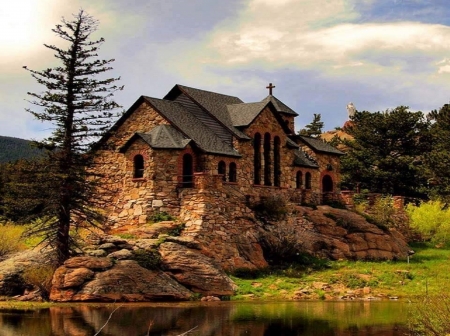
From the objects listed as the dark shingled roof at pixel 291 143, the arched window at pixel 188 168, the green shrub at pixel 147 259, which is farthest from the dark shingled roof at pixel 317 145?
the green shrub at pixel 147 259

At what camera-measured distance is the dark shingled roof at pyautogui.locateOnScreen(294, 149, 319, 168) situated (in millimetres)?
52981

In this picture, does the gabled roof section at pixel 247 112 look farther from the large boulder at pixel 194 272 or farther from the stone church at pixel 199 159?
the large boulder at pixel 194 272

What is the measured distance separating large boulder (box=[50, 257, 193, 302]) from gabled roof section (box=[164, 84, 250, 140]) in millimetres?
17049

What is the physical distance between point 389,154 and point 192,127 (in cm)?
3403

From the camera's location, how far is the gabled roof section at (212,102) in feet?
159

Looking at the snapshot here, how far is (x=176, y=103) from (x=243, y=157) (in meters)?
6.70

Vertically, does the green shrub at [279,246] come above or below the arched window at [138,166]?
below

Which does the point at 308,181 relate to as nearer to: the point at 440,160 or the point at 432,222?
the point at 432,222

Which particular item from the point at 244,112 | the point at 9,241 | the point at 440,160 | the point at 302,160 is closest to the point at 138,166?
the point at 9,241

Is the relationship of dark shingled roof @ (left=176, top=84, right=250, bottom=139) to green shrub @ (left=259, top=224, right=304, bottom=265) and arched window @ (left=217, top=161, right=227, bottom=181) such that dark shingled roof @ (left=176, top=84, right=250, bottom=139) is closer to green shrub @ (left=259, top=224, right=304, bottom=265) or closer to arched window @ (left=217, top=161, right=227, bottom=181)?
arched window @ (left=217, top=161, right=227, bottom=181)

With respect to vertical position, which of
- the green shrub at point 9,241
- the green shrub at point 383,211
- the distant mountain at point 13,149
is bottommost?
the green shrub at point 9,241

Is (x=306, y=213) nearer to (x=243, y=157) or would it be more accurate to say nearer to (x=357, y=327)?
(x=243, y=157)

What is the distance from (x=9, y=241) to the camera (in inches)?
1556

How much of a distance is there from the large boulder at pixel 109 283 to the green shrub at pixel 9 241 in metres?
8.09
